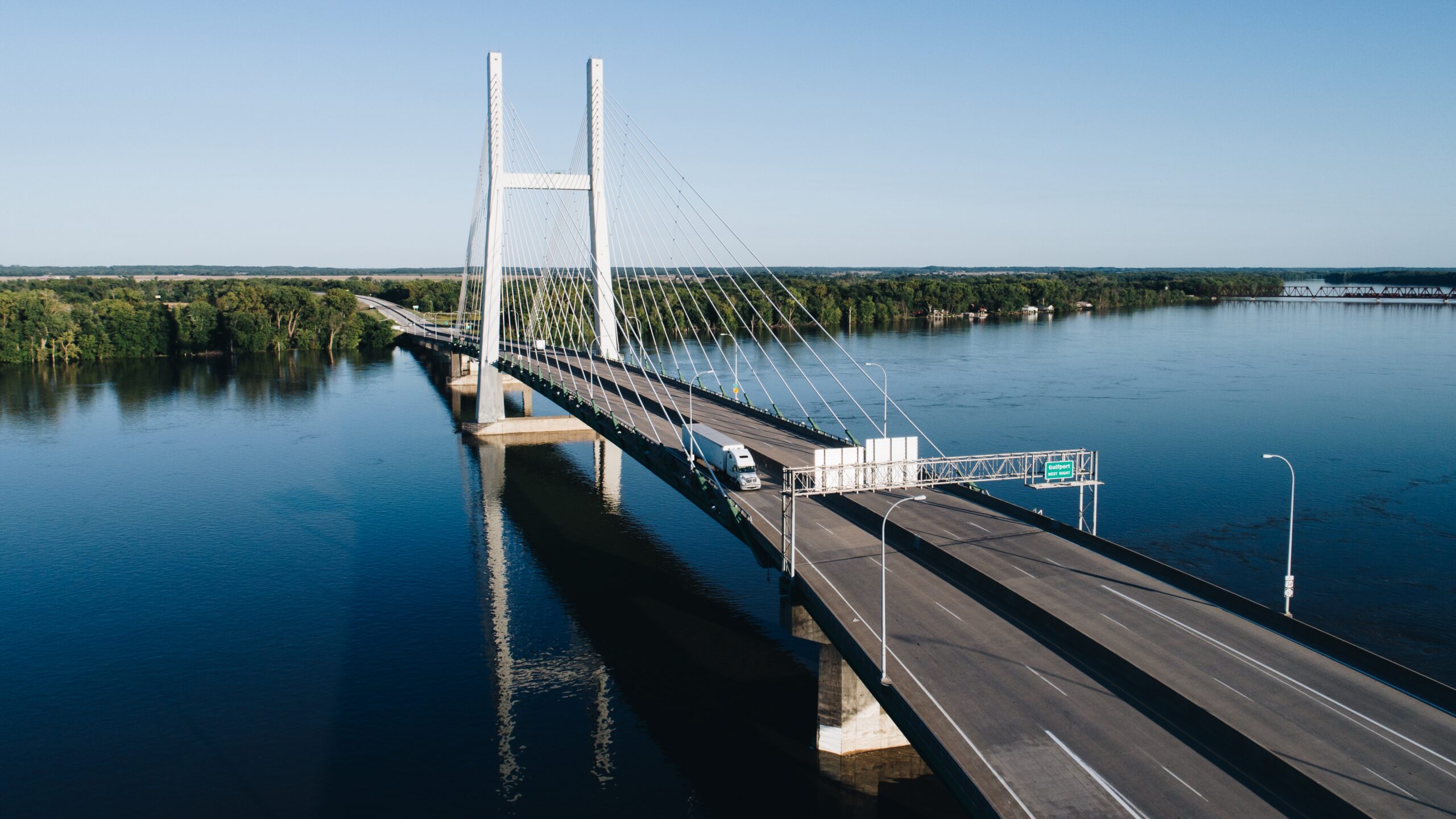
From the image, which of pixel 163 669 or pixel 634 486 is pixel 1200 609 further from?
pixel 634 486

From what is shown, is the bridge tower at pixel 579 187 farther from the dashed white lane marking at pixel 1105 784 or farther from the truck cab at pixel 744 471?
the dashed white lane marking at pixel 1105 784

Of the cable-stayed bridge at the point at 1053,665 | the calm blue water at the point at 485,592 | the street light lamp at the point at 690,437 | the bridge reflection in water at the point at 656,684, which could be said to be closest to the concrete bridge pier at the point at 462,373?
the calm blue water at the point at 485,592

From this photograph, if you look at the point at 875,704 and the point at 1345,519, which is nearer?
the point at 875,704

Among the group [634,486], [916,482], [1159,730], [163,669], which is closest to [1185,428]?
[634,486]

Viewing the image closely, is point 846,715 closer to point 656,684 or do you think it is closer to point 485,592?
point 656,684

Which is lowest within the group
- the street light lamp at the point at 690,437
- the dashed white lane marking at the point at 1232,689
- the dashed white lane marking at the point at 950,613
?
the dashed white lane marking at the point at 1232,689

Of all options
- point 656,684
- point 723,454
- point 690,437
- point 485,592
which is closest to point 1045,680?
point 656,684
